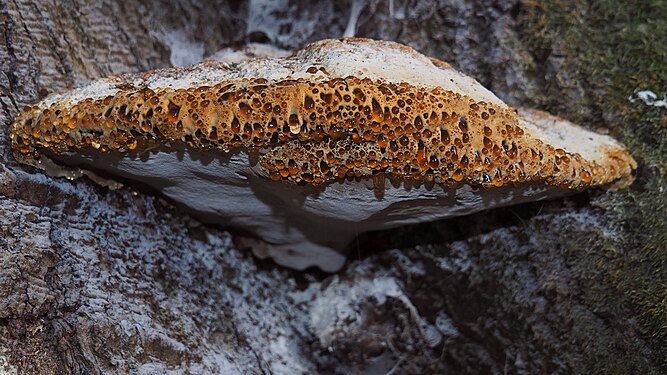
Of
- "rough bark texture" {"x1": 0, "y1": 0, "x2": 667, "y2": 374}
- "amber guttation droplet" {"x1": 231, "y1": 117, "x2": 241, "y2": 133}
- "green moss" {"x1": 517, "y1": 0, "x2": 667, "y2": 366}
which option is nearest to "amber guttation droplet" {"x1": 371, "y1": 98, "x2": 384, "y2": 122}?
"amber guttation droplet" {"x1": 231, "y1": 117, "x2": 241, "y2": 133}

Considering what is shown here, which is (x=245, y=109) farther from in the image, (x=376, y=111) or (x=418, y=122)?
(x=418, y=122)

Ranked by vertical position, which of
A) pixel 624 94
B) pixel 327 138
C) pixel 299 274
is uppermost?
pixel 624 94

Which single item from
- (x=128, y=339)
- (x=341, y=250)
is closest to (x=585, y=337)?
(x=341, y=250)

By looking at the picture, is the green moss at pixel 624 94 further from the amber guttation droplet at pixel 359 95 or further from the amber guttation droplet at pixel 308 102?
the amber guttation droplet at pixel 308 102

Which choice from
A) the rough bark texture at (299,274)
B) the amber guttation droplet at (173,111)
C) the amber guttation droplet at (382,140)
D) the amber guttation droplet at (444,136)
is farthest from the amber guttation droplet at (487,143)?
the amber guttation droplet at (173,111)

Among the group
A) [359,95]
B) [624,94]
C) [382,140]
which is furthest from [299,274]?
[624,94]

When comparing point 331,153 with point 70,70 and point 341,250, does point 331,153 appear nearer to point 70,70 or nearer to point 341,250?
point 341,250
